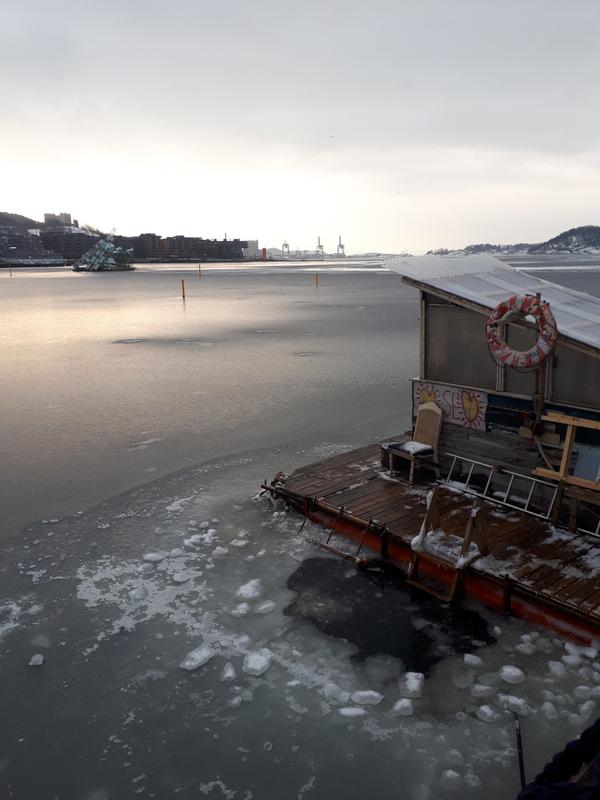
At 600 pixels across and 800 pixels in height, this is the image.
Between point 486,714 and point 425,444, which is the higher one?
point 425,444

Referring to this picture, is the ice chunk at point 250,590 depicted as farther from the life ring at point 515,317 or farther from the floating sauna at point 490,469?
the life ring at point 515,317

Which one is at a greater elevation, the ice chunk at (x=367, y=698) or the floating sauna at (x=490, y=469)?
the floating sauna at (x=490, y=469)

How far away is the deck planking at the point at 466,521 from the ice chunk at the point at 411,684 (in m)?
1.83

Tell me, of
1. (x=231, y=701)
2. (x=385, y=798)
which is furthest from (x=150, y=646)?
(x=385, y=798)

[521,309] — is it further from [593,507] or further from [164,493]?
[164,493]

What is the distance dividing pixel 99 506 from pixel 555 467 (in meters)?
7.91

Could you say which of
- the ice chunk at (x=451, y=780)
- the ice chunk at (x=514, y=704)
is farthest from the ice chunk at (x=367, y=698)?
the ice chunk at (x=514, y=704)

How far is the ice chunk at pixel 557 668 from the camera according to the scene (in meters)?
6.74

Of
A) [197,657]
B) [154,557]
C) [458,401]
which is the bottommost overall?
[197,657]

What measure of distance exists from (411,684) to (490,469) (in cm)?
451

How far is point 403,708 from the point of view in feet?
20.8

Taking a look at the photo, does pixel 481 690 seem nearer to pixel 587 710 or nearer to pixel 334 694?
pixel 587 710

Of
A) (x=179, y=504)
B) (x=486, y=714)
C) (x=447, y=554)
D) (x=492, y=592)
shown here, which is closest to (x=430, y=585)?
(x=447, y=554)

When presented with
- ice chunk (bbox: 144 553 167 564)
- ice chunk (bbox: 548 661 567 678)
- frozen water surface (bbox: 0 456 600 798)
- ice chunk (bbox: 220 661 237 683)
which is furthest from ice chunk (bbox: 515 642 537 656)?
ice chunk (bbox: 144 553 167 564)
